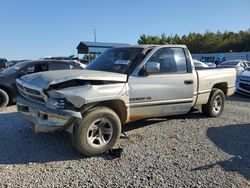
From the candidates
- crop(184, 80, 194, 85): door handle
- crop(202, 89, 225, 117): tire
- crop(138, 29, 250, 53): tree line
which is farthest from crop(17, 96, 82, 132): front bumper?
crop(138, 29, 250, 53): tree line

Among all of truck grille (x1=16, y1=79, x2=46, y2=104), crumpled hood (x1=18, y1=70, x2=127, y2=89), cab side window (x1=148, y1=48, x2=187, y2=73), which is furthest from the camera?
cab side window (x1=148, y1=48, x2=187, y2=73)

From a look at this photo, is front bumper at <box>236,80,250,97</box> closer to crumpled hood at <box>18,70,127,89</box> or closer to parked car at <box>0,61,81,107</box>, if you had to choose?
parked car at <box>0,61,81,107</box>

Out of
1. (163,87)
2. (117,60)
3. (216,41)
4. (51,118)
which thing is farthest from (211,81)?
(216,41)

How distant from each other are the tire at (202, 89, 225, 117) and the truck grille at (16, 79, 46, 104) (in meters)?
4.46

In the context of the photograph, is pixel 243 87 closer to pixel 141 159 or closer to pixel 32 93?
pixel 141 159

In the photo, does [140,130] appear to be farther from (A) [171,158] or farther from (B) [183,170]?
(B) [183,170]

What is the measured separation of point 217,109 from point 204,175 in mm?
4034

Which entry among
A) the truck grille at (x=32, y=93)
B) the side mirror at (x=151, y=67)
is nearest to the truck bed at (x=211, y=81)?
the side mirror at (x=151, y=67)

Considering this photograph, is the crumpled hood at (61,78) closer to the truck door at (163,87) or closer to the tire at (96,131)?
the truck door at (163,87)

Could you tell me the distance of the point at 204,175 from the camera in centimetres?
437

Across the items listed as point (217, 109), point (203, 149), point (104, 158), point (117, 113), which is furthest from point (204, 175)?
point (217, 109)

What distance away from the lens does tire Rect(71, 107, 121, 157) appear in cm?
488

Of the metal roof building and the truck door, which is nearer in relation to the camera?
the truck door

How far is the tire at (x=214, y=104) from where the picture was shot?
784cm
